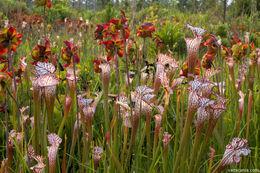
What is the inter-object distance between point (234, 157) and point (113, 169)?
386mm

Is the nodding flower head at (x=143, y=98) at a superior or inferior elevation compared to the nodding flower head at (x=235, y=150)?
superior

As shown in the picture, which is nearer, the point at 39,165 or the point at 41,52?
the point at 39,165

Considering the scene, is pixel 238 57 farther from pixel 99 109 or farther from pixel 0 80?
pixel 0 80

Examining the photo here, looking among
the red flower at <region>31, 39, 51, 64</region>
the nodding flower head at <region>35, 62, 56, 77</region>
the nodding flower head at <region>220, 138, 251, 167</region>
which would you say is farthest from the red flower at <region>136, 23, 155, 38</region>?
the nodding flower head at <region>220, 138, 251, 167</region>

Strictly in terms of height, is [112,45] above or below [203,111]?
above

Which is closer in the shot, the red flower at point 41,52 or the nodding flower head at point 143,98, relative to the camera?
the nodding flower head at point 143,98

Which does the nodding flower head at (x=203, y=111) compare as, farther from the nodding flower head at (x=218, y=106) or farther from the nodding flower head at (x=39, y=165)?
the nodding flower head at (x=39, y=165)

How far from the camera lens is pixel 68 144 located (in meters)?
1.27

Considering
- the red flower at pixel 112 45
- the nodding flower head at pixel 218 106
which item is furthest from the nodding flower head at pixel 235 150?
the red flower at pixel 112 45

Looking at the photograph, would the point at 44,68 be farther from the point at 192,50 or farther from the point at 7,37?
the point at 192,50

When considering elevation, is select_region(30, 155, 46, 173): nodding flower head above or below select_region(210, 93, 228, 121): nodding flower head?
below

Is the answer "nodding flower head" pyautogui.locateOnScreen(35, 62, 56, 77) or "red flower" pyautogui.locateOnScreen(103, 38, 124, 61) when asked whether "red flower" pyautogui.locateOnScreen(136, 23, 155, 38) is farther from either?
"nodding flower head" pyautogui.locateOnScreen(35, 62, 56, 77)

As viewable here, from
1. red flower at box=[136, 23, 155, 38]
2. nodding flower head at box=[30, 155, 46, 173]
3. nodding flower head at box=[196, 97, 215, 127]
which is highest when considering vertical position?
red flower at box=[136, 23, 155, 38]

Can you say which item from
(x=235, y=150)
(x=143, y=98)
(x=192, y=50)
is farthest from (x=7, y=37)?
(x=235, y=150)
